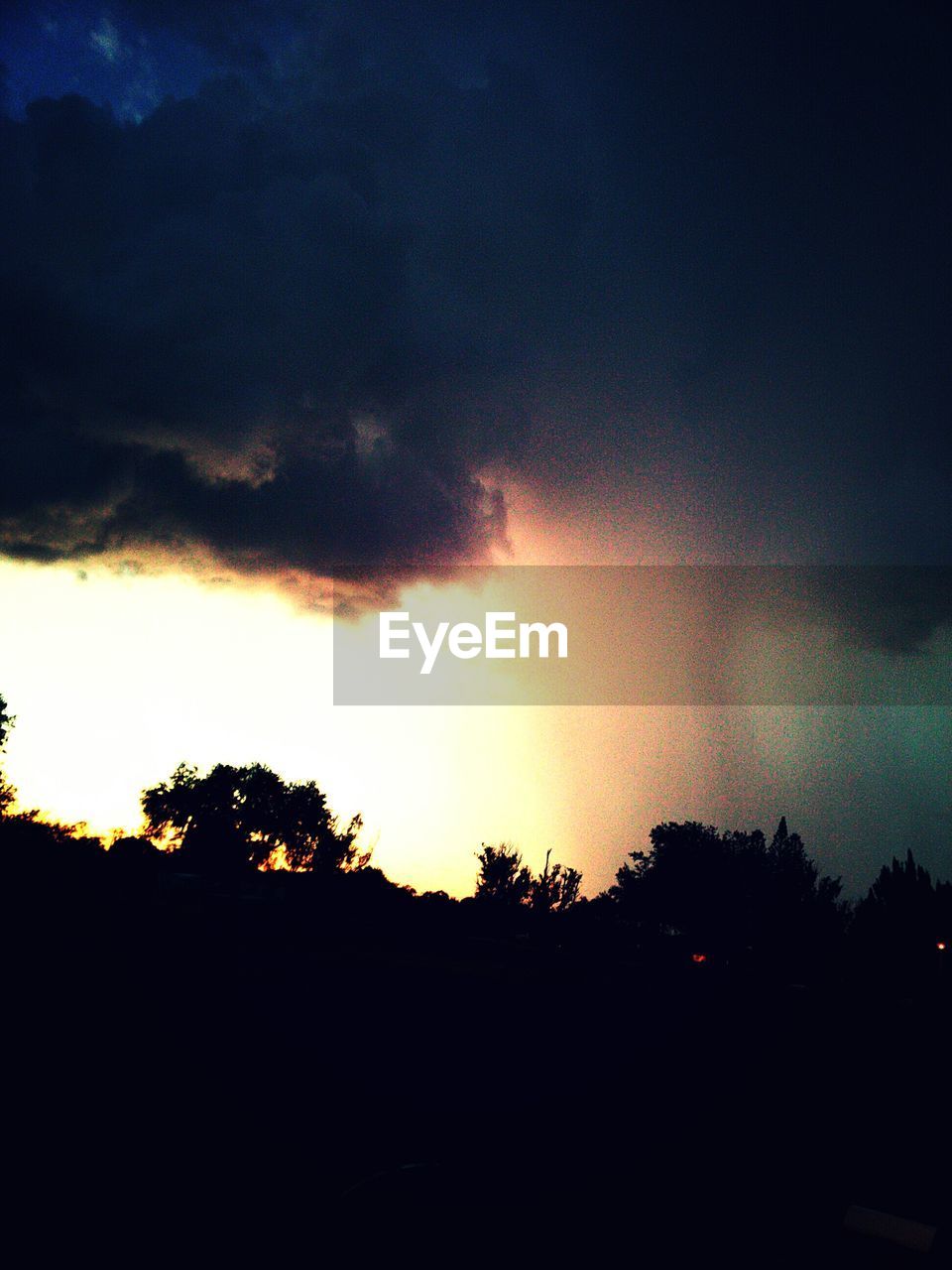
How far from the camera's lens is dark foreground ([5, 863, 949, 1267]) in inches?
270

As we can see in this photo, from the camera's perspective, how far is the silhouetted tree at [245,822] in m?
92.1

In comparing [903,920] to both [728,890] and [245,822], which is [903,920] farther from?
[245,822]

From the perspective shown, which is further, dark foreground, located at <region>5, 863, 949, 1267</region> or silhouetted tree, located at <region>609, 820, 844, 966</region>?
silhouetted tree, located at <region>609, 820, 844, 966</region>

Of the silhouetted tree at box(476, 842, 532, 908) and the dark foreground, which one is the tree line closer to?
the silhouetted tree at box(476, 842, 532, 908)

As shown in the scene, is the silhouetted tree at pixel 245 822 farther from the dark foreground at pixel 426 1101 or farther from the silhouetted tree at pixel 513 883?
the dark foreground at pixel 426 1101

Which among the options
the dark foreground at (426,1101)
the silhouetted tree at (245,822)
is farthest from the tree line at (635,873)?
the dark foreground at (426,1101)

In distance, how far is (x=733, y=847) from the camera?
94.9m

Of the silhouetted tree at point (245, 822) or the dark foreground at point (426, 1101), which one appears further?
the silhouetted tree at point (245, 822)

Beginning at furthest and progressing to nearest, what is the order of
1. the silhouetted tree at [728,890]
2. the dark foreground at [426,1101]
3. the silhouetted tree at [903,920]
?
the silhouetted tree at [728,890] < the silhouetted tree at [903,920] < the dark foreground at [426,1101]

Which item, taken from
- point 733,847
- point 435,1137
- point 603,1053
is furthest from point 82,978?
point 733,847

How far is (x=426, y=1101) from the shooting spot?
12.2 m

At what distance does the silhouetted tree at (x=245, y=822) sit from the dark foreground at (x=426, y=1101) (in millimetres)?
81657

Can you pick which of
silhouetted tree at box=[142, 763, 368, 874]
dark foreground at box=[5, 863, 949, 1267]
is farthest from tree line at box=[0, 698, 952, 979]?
dark foreground at box=[5, 863, 949, 1267]

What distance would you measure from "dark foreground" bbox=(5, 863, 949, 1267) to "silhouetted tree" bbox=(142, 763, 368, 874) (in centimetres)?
8166
